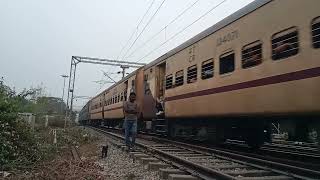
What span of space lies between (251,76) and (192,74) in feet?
12.5

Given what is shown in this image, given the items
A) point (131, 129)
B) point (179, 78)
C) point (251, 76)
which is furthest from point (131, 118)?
point (251, 76)

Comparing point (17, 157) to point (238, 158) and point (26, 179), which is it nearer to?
point (26, 179)

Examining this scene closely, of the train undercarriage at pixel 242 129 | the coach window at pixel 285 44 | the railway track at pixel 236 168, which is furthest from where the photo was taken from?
the train undercarriage at pixel 242 129

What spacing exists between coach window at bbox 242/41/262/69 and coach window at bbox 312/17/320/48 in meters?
1.69

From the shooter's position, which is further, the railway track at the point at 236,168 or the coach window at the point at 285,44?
the coach window at the point at 285,44

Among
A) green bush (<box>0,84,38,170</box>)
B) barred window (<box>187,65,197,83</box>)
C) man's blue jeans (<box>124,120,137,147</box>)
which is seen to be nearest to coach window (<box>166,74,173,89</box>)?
barred window (<box>187,65,197,83</box>)

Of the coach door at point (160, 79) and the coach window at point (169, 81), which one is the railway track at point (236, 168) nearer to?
the coach window at point (169, 81)

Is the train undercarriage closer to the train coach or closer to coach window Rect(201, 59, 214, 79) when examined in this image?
the train coach

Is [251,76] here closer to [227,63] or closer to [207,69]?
[227,63]

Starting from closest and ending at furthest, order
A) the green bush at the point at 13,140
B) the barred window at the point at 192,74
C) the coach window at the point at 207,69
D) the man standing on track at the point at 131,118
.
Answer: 1. the green bush at the point at 13,140
2. the coach window at the point at 207,69
3. the man standing on track at the point at 131,118
4. the barred window at the point at 192,74

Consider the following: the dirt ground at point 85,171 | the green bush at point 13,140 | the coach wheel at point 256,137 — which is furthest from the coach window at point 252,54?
the green bush at point 13,140

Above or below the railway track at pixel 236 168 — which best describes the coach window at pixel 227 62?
above

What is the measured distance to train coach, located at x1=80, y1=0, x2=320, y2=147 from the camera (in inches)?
294

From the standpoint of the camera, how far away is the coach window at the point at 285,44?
25.5 feet
